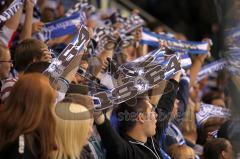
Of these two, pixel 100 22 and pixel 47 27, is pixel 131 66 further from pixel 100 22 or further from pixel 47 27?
pixel 100 22

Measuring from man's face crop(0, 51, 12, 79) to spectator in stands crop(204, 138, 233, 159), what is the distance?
1673 mm

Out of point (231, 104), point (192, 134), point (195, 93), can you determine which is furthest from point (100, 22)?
point (231, 104)

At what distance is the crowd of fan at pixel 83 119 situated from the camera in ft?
14.0

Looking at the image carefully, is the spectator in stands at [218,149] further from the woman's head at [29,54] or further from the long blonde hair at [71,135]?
the long blonde hair at [71,135]

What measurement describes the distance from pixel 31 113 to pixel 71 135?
34cm

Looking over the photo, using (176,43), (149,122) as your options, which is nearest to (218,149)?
(149,122)

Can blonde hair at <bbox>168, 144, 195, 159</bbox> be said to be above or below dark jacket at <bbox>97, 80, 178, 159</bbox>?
below

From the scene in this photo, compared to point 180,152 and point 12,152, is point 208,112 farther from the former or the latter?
point 12,152

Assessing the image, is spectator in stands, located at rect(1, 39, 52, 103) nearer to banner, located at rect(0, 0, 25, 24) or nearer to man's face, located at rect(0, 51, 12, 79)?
man's face, located at rect(0, 51, 12, 79)

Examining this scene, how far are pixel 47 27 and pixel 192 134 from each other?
5.52 feet

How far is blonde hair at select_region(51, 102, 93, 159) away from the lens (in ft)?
14.6

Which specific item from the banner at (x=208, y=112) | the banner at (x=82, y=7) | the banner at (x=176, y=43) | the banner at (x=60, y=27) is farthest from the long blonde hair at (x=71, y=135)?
the banner at (x=82, y=7)

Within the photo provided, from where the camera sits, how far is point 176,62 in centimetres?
599

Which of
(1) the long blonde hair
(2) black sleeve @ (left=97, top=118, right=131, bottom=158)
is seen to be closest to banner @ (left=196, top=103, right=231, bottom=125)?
(2) black sleeve @ (left=97, top=118, right=131, bottom=158)
